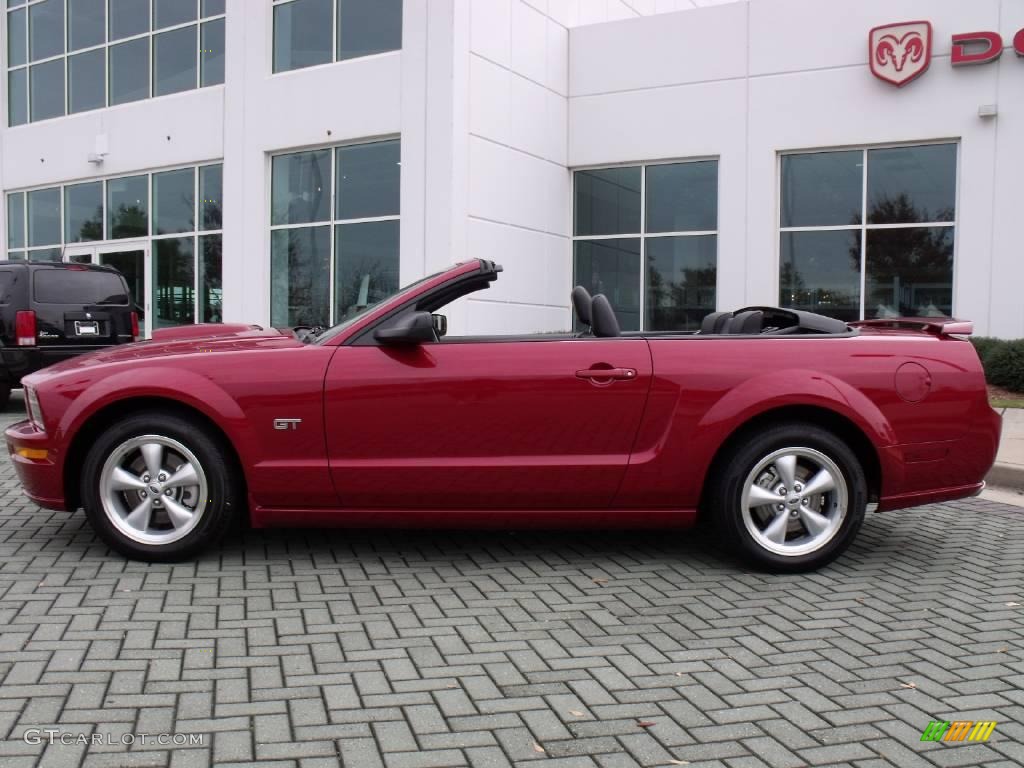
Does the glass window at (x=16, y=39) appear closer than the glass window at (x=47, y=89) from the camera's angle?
No

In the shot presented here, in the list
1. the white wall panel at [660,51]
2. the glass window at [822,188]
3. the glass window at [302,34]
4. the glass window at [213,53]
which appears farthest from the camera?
the glass window at [213,53]

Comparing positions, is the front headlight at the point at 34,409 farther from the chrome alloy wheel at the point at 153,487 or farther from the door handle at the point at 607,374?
the door handle at the point at 607,374

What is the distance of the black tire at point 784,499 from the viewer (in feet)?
15.3

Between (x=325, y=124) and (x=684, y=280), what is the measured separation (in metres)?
6.44

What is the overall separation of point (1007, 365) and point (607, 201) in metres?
6.86

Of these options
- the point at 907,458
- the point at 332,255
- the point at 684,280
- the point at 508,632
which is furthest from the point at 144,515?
the point at 684,280

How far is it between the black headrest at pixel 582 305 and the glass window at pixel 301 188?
10.9 metres

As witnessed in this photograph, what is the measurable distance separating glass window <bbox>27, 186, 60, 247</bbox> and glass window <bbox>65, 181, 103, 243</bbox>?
1.32ft

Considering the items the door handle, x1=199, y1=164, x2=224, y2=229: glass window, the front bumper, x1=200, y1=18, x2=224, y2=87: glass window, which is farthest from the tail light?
the door handle

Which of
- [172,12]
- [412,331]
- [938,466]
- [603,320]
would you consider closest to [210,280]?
[172,12]

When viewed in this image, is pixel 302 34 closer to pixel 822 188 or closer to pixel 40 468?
pixel 822 188

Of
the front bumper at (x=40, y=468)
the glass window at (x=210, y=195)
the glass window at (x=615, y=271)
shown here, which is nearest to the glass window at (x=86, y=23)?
the glass window at (x=210, y=195)

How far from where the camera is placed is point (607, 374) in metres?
4.62

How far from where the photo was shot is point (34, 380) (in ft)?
16.2
